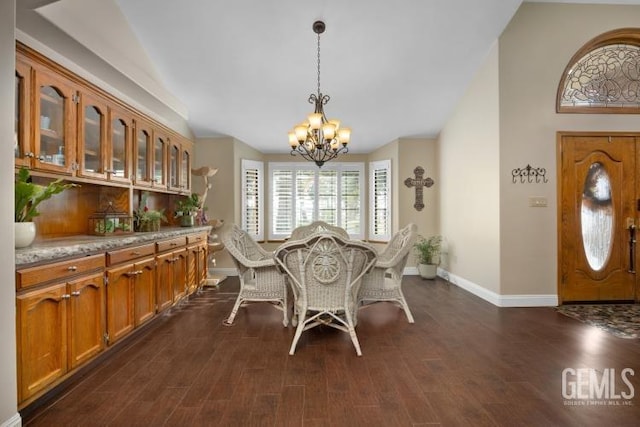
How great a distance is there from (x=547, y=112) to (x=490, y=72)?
85 centimetres

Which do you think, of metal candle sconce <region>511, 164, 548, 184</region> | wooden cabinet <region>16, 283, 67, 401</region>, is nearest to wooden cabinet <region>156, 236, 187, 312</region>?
wooden cabinet <region>16, 283, 67, 401</region>

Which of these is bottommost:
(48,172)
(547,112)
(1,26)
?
(48,172)

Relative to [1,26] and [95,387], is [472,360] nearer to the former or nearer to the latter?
[95,387]

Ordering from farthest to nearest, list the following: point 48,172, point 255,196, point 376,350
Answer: point 255,196 → point 376,350 → point 48,172

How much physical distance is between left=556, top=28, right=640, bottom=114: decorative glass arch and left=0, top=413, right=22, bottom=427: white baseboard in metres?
5.71

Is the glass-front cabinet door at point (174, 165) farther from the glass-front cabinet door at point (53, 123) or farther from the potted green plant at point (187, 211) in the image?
the glass-front cabinet door at point (53, 123)

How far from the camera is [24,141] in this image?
2.32m

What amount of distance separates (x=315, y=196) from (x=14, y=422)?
570 centimetres

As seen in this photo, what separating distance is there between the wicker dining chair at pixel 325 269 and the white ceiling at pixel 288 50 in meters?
2.39

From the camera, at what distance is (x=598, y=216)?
4.38 m

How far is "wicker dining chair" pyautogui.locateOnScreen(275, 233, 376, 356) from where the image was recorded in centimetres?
274

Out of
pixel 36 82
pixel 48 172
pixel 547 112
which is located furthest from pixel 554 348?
pixel 36 82

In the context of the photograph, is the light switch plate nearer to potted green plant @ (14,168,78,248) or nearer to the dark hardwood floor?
the dark hardwood floor

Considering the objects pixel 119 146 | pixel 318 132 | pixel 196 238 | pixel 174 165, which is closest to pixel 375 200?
pixel 318 132
